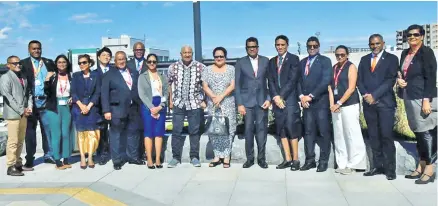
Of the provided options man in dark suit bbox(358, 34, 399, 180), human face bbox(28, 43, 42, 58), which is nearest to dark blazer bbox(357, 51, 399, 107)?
man in dark suit bbox(358, 34, 399, 180)

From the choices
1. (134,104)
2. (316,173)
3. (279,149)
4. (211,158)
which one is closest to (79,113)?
(134,104)

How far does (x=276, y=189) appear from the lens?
4.91 m

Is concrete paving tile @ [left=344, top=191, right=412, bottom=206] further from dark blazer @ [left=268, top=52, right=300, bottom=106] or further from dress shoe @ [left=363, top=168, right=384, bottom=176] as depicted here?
dark blazer @ [left=268, top=52, right=300, bottom=106]

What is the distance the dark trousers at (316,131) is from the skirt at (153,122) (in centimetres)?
198

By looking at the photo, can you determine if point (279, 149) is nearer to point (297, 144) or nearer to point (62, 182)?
point (297, 144)

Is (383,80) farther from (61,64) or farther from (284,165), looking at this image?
(61,64)

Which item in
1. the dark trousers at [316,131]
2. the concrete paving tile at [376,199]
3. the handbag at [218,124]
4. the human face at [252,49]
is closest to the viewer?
the concrete paving tile at [376,199]

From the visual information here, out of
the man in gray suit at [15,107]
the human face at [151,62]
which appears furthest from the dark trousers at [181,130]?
the man in gray suit at [15,107]

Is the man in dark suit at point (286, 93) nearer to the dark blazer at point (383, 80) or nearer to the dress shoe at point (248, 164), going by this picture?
the dress shoe at point (248, 164)

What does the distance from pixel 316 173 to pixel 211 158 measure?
1605mm

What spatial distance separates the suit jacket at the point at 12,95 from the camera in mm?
5648

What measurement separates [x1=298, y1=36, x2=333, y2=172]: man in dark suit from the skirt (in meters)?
1.94

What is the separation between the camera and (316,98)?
A: 218 inches

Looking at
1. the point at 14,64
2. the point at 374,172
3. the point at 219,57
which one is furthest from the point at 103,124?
the point at 374,172
